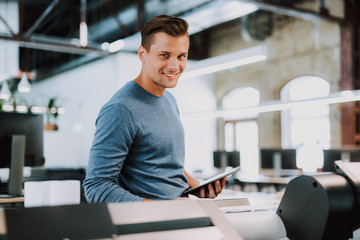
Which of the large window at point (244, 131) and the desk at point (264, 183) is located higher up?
the large window at point (244, 131)

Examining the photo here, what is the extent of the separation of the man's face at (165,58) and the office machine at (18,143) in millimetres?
1728

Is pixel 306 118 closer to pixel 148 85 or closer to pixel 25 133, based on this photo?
pixel 25 133

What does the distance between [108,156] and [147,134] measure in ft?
0.56

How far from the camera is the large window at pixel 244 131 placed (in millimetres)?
8805

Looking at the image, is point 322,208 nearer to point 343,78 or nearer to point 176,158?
point 176,158

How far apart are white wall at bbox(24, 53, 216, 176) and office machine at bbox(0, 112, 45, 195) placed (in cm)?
482

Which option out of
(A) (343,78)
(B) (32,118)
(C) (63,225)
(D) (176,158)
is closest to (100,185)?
(D) (176,158)

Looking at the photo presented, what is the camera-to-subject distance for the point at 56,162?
311 inches

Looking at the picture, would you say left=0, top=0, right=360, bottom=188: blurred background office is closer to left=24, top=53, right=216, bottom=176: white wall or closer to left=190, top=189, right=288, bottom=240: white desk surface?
left=24, top=53, right=216, bottom=176: white wall

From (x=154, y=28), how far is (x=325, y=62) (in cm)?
680

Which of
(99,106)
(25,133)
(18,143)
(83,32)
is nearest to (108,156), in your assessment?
(18,143)

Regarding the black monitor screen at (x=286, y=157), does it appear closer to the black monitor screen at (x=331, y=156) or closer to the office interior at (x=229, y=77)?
the office interior at (x=229, y=77)

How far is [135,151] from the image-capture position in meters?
1.21

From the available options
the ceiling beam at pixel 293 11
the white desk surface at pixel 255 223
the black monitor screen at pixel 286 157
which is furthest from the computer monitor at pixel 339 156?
the white desk surface at pixel 255 223
